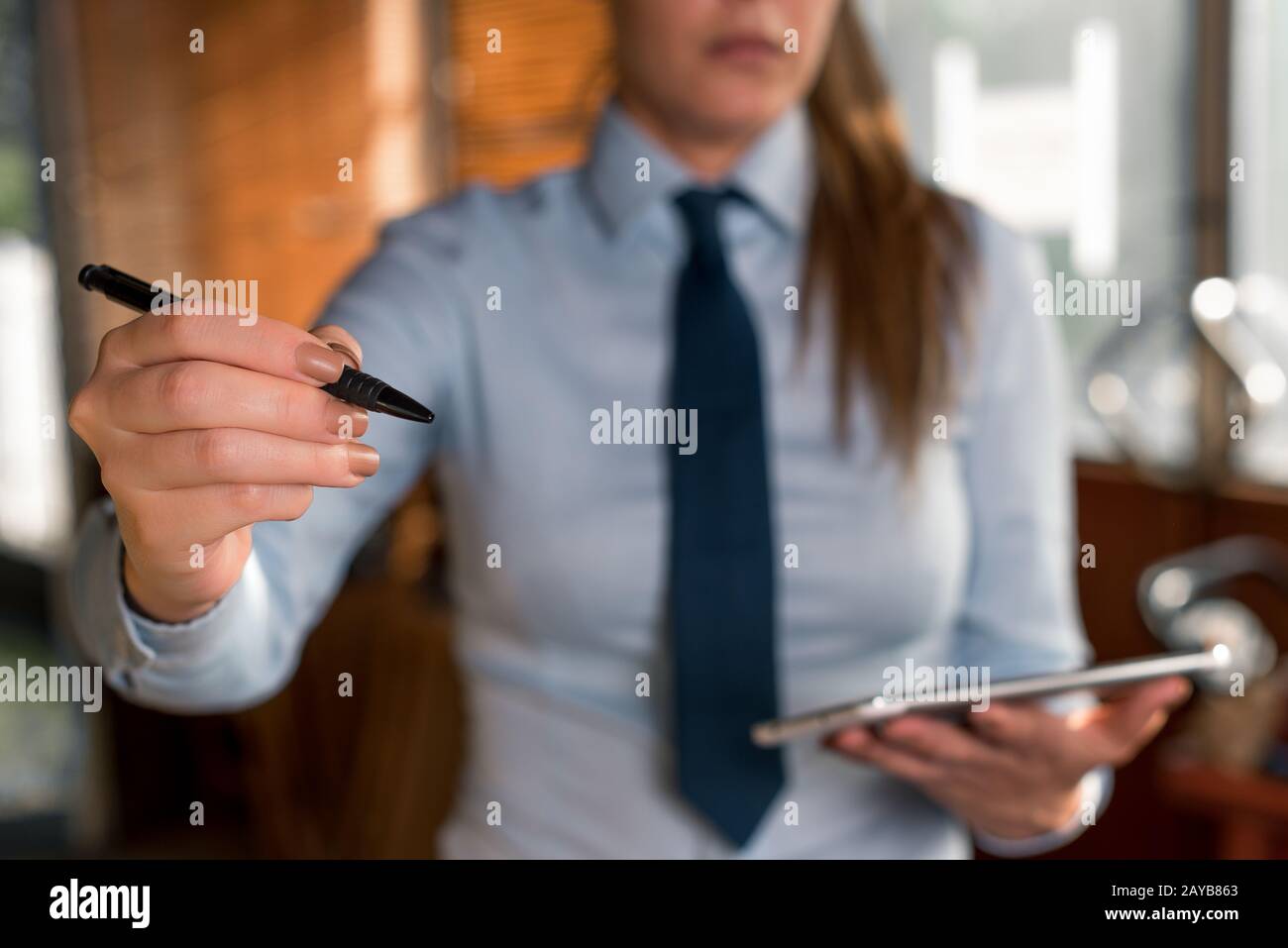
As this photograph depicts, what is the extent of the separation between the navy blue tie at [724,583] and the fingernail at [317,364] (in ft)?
1.37

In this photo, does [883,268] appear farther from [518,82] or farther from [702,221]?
[518,82]

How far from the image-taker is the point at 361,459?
471mm

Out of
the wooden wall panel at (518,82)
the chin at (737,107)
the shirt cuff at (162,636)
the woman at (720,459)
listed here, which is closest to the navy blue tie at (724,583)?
the woman at (720,459)

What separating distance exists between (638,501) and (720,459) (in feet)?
0.22

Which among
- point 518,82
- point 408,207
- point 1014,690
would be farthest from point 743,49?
point 408,207

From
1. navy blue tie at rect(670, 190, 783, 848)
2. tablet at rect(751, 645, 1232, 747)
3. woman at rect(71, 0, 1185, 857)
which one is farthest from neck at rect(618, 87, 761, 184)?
tablet at rect(751, 645, 1232, 747)

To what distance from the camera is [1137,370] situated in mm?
2123

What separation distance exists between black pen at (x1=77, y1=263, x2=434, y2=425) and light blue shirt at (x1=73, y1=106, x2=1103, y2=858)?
307 millimetres

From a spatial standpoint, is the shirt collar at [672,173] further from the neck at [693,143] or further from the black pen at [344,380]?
the black pen at [344,380]

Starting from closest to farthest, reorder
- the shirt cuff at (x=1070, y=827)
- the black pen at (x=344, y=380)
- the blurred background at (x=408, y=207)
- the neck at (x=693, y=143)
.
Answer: the black pen at (x=344, y=380)
the shirt cuff at (x=1070, y=827)
the neck at (x=693, y=143)
the blurred background at (x=408, y=207)

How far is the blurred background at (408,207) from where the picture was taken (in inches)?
78.0

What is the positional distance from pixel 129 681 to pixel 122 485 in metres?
0.22
